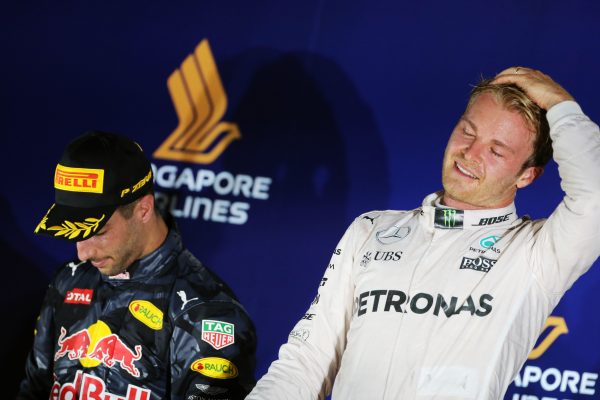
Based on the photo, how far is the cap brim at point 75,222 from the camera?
193cm

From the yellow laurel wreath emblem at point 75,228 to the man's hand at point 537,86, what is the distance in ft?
2.95

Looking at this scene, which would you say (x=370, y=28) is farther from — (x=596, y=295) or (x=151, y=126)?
(x=596, y=295)

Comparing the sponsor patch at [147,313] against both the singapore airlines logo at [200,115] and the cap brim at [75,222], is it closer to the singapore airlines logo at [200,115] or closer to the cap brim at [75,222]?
the cap brim at [75,222]

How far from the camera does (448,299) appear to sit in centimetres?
161

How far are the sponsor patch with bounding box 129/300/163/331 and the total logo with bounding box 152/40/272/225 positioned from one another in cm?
63

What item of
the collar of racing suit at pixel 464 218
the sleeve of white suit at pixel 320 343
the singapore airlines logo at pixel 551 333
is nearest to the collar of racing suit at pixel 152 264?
the sleeve of white suit at pixel 320 343

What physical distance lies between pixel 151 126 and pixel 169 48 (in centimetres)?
23

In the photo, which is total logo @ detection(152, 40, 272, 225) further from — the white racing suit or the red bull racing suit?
the white racing suit

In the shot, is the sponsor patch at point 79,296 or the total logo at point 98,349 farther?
the sponsor patch at point 79,296

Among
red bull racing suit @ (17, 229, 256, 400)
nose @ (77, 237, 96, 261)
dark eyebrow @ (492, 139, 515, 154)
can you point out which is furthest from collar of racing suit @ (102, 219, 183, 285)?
dark eyebrow @ (492, 139, 515, 154)

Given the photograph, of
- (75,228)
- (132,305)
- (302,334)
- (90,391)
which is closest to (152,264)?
(132,305)

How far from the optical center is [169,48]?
104 inches

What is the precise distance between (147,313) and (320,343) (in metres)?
0.53

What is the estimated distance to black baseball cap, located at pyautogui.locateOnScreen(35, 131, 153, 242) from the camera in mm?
1958
